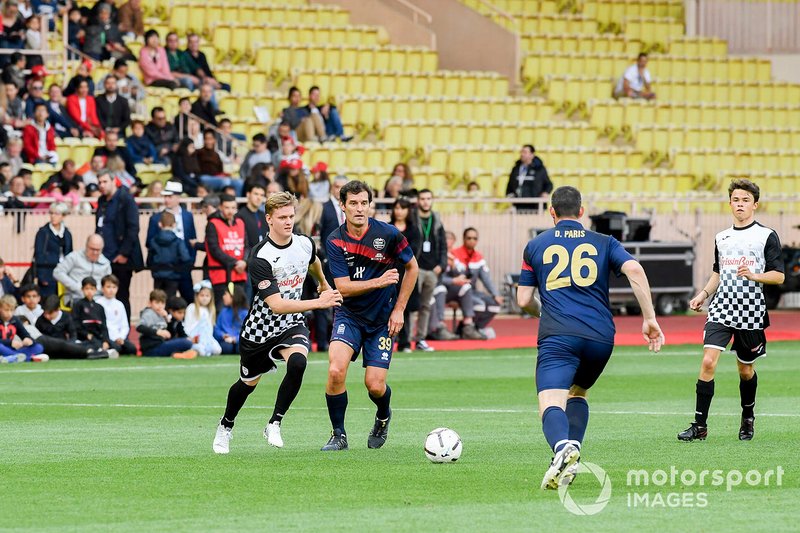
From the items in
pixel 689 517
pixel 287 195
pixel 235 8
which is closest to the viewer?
pixel 689 517

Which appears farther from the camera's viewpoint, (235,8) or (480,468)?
(235,8)

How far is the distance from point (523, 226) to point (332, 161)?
12.4 ft

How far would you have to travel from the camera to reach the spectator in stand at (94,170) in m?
23.9

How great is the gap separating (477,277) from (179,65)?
795 cm

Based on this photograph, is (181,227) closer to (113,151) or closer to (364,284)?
(113,151)

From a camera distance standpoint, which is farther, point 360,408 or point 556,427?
point 360,408

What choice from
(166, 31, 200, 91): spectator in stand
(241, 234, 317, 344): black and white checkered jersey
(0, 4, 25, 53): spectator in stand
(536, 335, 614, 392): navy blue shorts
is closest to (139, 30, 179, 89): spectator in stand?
(166, 31, 200, 91): spectator in stand

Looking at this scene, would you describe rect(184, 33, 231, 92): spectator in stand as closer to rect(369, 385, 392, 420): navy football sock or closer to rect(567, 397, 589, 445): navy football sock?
rect(369, 385, 392, 420): navy football sock

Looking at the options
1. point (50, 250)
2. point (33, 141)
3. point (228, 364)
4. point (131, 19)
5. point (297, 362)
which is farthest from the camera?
point (131, 19)

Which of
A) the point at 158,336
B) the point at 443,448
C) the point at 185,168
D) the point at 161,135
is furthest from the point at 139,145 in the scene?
the point at 443,448

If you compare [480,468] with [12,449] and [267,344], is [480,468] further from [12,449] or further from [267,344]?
[12,449]

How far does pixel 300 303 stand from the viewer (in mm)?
10516

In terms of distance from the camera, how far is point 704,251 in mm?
29375

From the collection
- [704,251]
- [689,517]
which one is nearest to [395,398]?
[689,517]
